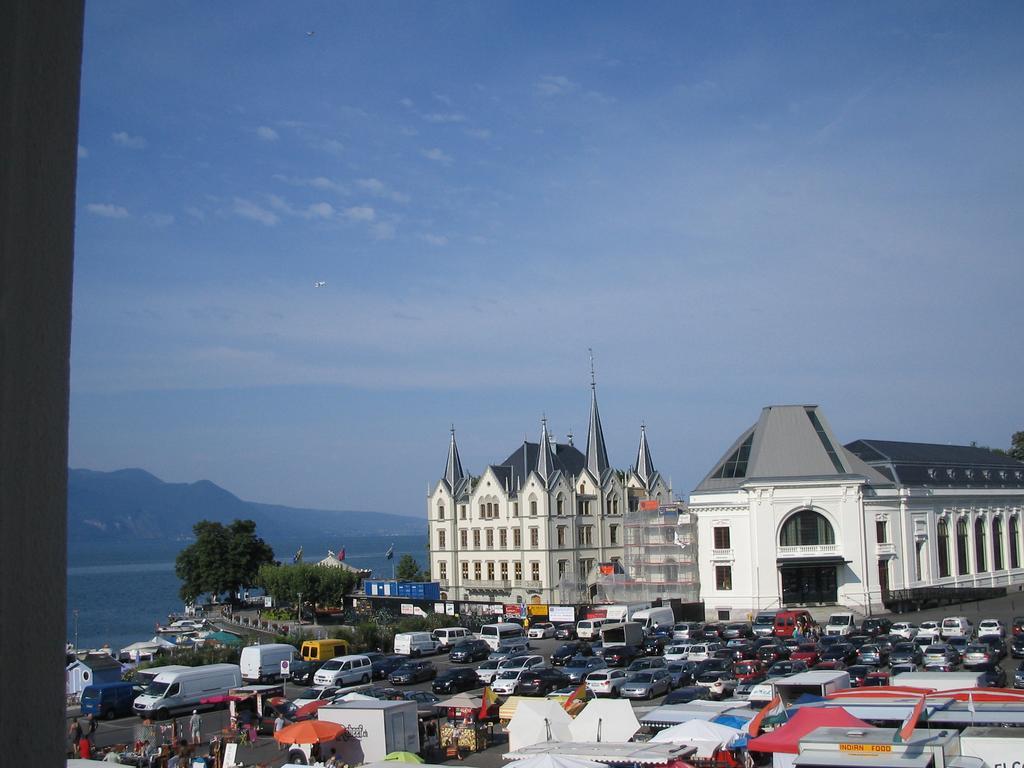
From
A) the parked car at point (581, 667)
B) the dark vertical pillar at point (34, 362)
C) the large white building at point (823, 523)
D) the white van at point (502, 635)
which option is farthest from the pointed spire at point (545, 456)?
the dark vertical pillar at point (34, 362)

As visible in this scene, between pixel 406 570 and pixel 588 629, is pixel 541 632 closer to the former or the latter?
pixel 588 629

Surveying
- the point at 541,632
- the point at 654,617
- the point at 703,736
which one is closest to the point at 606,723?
the point at 703,736

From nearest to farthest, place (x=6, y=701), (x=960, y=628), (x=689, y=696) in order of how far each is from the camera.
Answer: (x=6, y=701) → (x=689, y=696) → (x=960, y=628)

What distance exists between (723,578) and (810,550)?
637cm

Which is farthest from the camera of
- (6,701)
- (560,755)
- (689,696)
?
(689,696)

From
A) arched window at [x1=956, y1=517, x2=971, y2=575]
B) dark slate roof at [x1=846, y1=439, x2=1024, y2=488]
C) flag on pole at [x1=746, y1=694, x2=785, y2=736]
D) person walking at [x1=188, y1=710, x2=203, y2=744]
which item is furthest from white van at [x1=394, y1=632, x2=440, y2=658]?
arched window at [x1=956, y1=517, x2=971, y2=575]

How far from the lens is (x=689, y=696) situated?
1184 inches

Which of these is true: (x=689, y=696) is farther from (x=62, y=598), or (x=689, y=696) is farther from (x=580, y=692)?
(x=62, y=598)

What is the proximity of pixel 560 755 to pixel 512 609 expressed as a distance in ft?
166

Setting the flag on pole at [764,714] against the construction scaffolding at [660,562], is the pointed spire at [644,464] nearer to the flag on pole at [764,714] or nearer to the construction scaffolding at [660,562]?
the construction scaffolding at [660,562]

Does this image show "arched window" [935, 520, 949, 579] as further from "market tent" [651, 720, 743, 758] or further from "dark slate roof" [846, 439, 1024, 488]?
"market tent" [651, 720, 743, 758]

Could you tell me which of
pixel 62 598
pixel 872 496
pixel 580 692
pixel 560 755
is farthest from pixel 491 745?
pixel 872 496

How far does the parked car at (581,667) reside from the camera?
3656cm

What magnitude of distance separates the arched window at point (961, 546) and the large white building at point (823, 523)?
0.24ft
